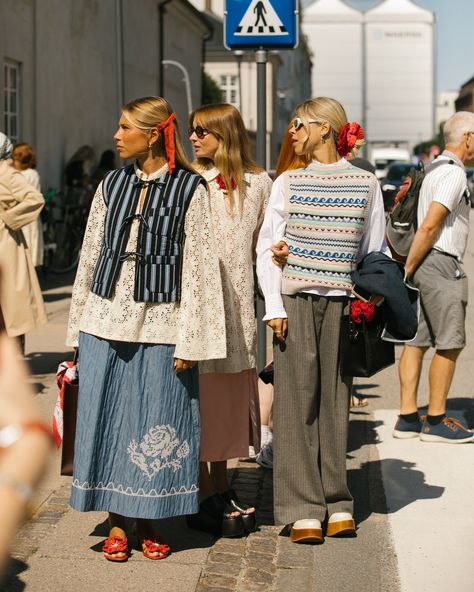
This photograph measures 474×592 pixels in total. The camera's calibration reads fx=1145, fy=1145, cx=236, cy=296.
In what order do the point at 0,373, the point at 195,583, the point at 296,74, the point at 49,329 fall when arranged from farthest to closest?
1. the point at 296,74
2. the point at 49,329
3. the point at 195,583
4. the point at 0,373

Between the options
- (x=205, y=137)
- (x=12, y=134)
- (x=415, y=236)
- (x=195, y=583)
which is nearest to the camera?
(x=195, y=583)

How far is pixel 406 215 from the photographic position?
259 inches

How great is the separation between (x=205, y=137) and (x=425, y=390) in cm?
404

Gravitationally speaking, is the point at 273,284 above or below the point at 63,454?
above

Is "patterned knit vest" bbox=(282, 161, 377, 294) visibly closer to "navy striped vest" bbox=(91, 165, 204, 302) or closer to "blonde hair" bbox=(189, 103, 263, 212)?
"blonde hair" bbox=(189, 103, 263, 212)

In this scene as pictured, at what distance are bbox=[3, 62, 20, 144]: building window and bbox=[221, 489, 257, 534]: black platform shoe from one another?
1450cm

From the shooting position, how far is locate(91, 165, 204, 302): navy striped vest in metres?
4.48

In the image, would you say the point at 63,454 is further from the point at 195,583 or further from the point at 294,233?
the point at 294,233

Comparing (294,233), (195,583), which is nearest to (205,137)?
(294,233)

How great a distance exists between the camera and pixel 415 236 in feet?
21.1

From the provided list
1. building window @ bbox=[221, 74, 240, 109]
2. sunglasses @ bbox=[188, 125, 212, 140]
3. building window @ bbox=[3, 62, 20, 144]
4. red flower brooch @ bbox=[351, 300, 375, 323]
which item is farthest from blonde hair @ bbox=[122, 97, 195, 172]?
building window @ bbox=[221, 74, 240, 109]

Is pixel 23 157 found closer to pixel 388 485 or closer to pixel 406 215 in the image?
pixel 406 215

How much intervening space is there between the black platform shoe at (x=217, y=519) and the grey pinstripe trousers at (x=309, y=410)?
0.65 ft

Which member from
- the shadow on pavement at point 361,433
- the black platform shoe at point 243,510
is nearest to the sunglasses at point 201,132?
the black platform shoe at point 243,510
